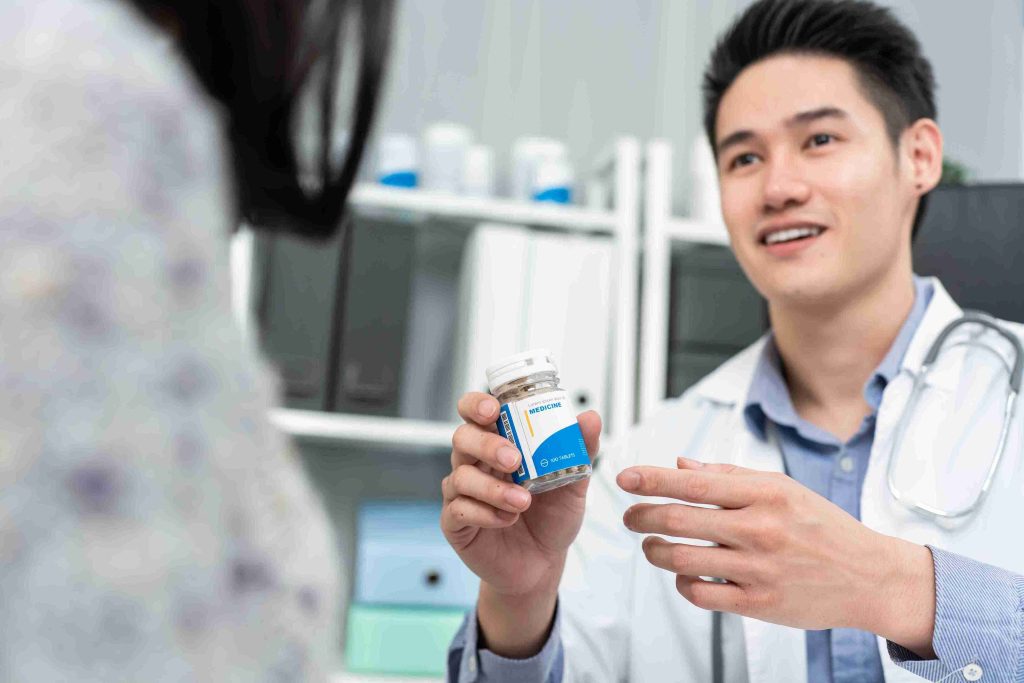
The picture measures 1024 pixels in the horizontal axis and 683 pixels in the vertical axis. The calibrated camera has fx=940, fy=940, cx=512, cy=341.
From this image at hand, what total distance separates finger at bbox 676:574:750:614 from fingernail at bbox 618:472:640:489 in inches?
3.8

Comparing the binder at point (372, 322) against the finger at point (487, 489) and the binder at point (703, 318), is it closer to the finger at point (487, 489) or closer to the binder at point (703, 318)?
the binder at point (703, 318)

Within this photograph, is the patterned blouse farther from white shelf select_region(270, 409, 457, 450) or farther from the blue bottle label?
white shelf select_region(270, 409, 457, 450)

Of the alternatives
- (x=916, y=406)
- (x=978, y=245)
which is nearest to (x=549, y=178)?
(x=978, y=245)

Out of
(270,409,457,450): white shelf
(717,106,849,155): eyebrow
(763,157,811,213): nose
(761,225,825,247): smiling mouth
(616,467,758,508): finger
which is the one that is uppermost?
(717,106,849,155): eyebrow

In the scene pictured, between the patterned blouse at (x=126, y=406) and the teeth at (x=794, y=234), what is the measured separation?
3.10 ft

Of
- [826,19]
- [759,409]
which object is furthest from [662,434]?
[826,19]

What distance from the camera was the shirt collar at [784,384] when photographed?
43.7 inches

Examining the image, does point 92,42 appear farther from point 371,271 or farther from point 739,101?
point 371,271

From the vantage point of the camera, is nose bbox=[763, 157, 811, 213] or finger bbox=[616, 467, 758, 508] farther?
nose bbox=[763, 157, 811, 213]

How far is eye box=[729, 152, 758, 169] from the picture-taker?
47.3 inches

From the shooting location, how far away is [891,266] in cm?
116

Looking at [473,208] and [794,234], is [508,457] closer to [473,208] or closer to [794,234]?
[794,234]

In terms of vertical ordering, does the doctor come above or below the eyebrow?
below

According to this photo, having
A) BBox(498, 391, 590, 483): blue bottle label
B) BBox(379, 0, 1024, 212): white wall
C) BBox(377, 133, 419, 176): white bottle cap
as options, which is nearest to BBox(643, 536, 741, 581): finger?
BBox(498, 391, 590, 483): blue bottle label
